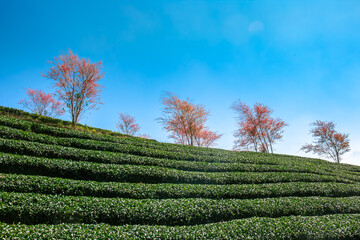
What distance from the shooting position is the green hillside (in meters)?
7.55

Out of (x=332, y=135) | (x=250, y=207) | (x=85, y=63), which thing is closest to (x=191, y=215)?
(x=250, y=207)

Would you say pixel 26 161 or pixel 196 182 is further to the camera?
pixel 196 182

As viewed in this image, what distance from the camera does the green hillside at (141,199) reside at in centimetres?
755

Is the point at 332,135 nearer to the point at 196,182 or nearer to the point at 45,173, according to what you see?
the point at 196,182

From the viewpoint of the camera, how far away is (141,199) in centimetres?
1028

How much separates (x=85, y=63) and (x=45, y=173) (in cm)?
1723

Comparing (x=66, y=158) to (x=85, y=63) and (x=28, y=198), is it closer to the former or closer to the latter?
(x=28, y=198)

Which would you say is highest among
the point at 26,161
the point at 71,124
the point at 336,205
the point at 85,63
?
the point at 85,63

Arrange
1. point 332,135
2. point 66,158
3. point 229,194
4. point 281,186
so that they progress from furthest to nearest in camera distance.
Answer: point 332,135 < point 281,186 < point 66,158 < point 229,194

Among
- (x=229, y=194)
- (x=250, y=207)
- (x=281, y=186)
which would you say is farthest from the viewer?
(x=281, y=186)

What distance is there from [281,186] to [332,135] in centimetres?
3771

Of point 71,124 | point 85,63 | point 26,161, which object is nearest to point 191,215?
point 26,161

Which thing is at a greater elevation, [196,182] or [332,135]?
[332,135]

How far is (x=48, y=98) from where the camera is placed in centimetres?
3534
